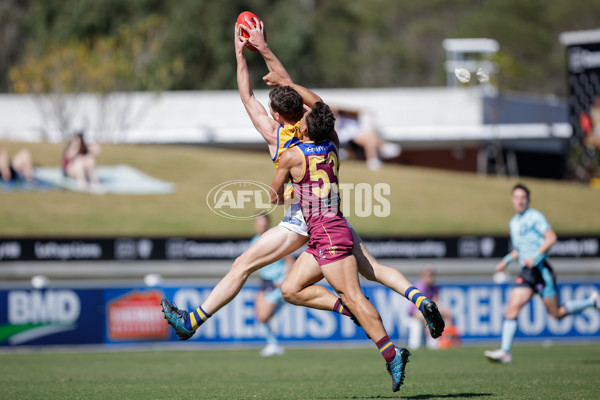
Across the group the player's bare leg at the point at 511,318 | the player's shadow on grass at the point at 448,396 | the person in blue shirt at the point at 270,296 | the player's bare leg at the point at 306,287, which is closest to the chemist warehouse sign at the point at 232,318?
the person in blue shirt at the point at 270,296

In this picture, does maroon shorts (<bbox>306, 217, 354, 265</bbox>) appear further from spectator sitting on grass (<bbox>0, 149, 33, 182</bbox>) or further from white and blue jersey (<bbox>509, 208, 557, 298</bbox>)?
spectator sitting on grass (<bbox>0, 149, 33, 182</bbox>)

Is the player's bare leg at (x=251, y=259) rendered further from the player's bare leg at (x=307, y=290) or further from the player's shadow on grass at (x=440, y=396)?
the player's shadow on grass at (x=440, y=396)

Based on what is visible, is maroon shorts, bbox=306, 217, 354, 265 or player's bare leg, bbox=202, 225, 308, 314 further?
player's bare leg, bbox=202, 225, 308, 314

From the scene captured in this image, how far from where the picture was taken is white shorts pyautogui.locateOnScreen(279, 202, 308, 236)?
8.00m

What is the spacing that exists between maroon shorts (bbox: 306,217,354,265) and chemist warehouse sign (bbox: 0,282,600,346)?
9.94 metres

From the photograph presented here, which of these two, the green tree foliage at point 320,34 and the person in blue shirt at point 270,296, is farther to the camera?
the green tree foliage at point 320,34

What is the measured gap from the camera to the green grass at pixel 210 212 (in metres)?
28.7

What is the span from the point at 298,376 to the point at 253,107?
361 cm

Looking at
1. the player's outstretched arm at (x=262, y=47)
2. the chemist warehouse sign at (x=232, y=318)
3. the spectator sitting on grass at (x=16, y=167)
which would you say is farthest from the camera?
the spectator sitting on grass at (x=16, y=167)

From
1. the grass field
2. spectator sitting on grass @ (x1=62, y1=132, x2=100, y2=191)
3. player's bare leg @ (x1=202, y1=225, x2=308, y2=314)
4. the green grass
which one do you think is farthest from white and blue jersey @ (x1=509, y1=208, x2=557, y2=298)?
spectator sitting on grass @ (x1=62, y1=132, x2=100, y2=191)

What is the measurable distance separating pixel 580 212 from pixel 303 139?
82.0 feet

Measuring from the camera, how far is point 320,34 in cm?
5834

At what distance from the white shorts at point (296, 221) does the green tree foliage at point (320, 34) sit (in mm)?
32957

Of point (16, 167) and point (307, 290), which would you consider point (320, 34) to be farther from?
point (307, 290)
